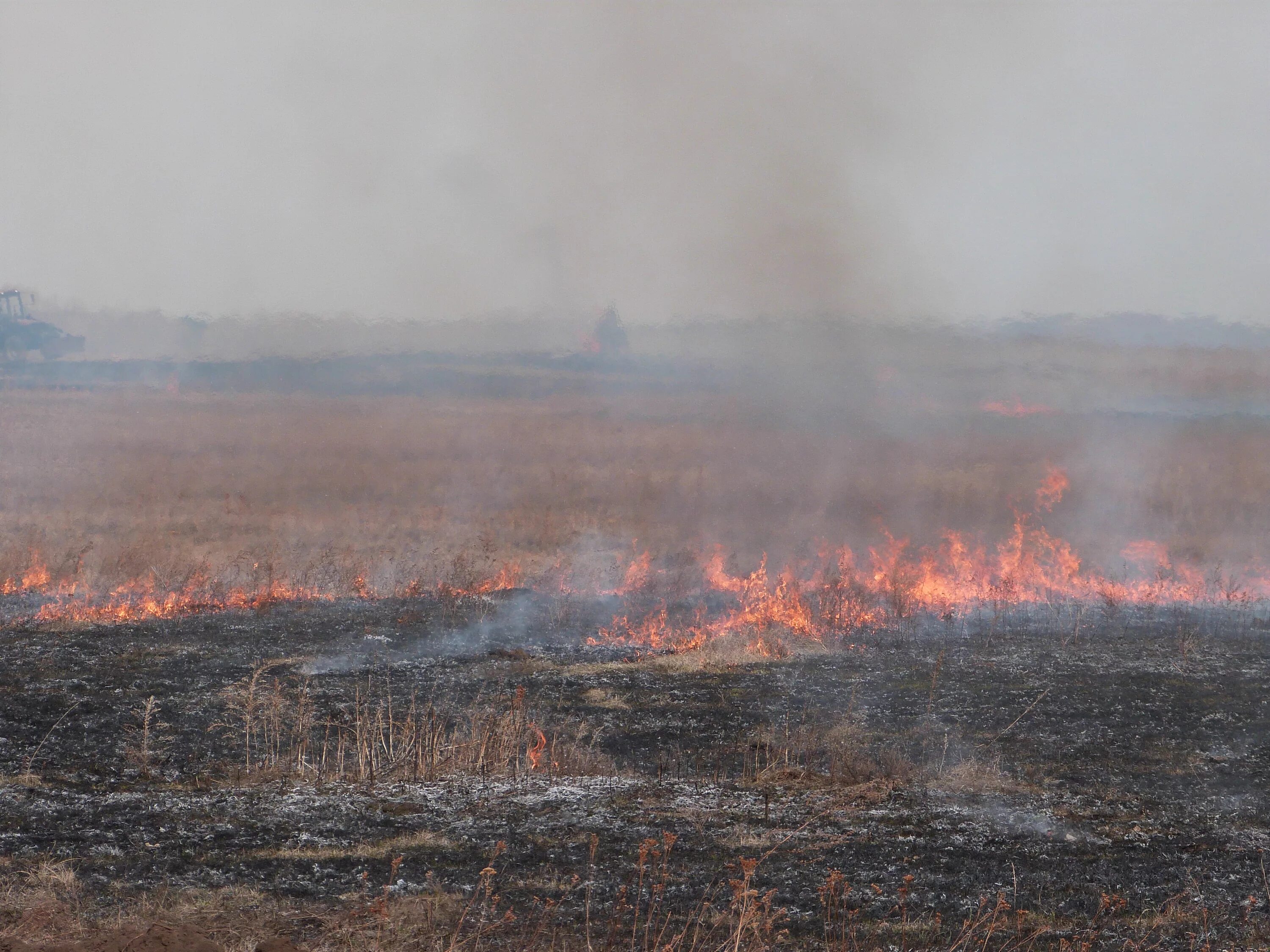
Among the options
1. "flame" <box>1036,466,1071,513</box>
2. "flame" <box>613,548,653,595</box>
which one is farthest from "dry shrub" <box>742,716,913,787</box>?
"flame" <box>1036,466,1071,513</box>

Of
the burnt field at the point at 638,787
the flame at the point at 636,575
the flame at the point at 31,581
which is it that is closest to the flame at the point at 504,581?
the flame at the point at 636,575

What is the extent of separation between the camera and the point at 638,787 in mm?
13078

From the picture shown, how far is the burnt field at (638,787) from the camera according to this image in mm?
9523

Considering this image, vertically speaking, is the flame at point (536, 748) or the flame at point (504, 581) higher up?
the flame at point (536, 748)

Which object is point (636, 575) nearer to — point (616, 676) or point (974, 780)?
point (616, 676)

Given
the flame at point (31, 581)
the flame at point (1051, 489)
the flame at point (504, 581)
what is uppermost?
the flame at point (1051, 489)

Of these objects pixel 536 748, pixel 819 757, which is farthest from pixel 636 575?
pixel 819 757

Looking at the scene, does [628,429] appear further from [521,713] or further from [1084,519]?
[521,713]

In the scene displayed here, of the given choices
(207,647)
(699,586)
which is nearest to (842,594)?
(699,586)

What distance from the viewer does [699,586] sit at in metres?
27.7

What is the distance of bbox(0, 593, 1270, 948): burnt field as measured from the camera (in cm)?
952

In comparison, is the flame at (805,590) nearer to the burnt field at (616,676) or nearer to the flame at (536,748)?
the burnt field at (616,676)

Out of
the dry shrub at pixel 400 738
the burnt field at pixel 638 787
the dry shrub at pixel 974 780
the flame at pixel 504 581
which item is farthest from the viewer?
the flame at pixel 504 581

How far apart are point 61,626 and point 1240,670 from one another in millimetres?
24093
